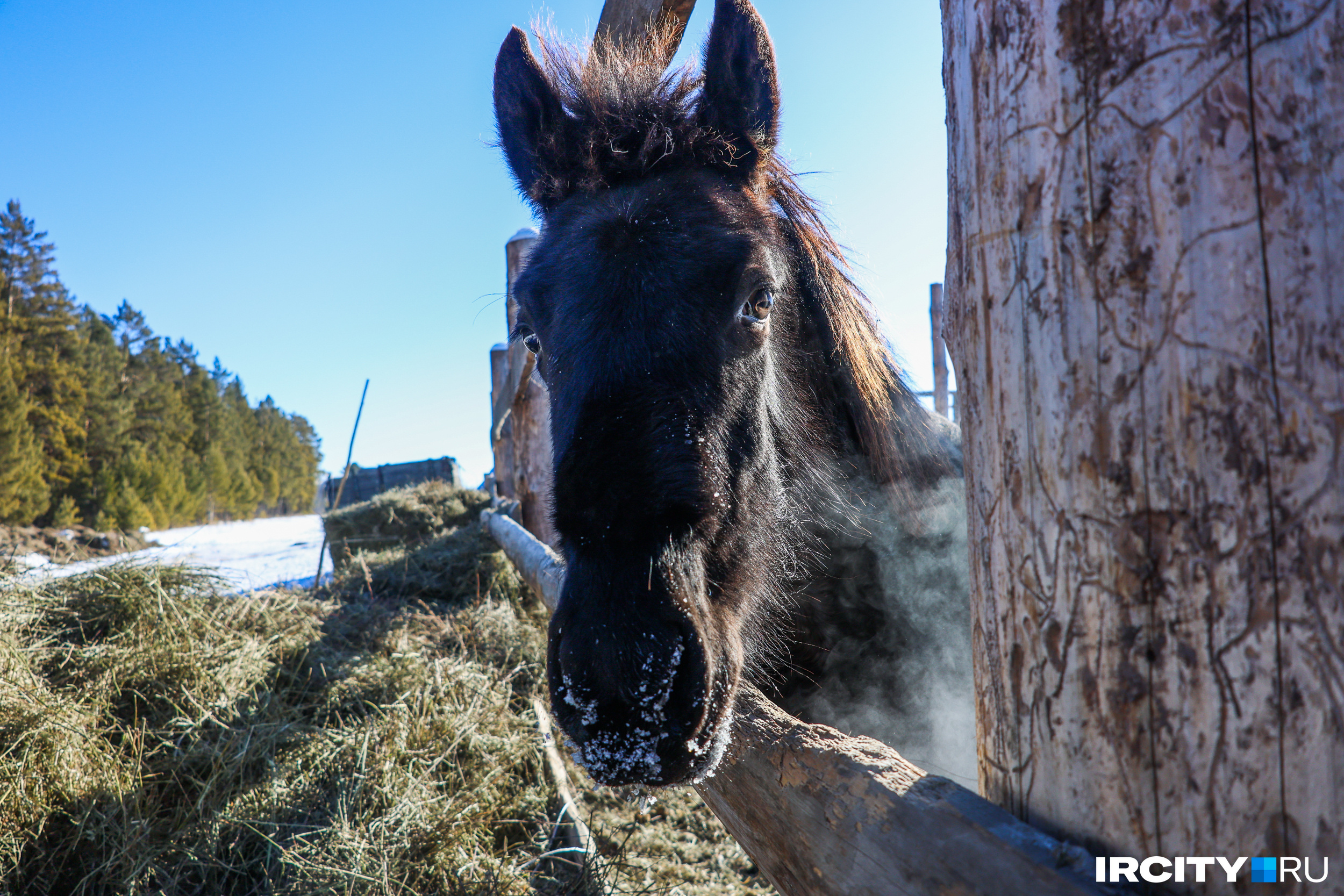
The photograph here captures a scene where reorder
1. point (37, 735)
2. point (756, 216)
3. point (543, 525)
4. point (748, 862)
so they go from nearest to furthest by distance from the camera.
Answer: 1. point (756, 216)
2. point (37, 735)
3. point (748, 862)
4. point (543, 525)

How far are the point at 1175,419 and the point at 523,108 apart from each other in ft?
7.54

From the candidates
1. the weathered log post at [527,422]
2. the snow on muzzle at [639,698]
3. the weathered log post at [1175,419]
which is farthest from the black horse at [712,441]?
the weathered log post at [527,422]

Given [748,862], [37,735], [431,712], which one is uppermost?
[37,735]

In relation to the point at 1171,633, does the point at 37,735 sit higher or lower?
lower

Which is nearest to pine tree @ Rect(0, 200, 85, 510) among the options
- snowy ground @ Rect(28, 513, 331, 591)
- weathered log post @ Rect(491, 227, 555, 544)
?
snowy ground @ Rect(28, 513, 331, 591)

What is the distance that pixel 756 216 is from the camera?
1891 millimetres

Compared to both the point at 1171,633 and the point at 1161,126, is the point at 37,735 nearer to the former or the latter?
the point at 1171,633

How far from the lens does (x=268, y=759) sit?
9.44ft

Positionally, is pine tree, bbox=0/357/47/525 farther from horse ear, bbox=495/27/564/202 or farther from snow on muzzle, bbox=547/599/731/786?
snow on muzzle, bbox=547/599/731/786

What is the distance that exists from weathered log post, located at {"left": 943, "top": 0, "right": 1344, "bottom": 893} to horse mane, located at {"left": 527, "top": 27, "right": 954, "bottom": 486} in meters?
1.26

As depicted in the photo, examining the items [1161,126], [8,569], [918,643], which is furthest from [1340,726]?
[8,569]

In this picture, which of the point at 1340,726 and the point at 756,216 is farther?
the point at 756,216

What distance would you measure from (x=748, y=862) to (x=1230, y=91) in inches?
127

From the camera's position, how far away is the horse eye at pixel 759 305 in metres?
1.74
